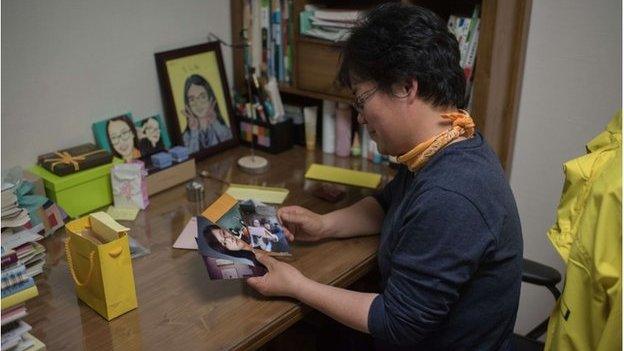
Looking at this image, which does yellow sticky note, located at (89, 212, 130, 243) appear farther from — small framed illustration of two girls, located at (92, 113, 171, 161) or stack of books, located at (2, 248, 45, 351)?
small framed illustration of two girls, located at (92, 113, 171, 161)

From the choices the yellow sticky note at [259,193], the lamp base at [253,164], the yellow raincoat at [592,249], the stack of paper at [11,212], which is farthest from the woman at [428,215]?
the lamp base at [253,164]

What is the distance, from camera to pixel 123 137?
175 cm

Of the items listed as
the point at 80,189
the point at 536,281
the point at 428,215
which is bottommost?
the point at 536,281

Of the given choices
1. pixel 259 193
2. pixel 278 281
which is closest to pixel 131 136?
pixel 259 193

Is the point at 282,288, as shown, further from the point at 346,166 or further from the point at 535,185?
the point at 535,185

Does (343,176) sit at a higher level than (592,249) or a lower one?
lower

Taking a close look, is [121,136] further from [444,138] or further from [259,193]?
[444,138]

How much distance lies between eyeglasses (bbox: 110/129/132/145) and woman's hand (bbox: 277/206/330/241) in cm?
59

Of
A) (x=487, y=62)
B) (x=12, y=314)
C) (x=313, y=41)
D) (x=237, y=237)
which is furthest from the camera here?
(x=313, y=41)

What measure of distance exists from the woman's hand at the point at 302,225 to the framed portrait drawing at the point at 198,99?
582 mm

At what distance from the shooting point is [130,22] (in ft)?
5.68

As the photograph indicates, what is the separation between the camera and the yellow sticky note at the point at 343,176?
5.85 feet

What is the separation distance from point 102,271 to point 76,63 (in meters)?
0.77

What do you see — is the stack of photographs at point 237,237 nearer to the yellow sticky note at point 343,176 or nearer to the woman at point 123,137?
the yellow sticky note at point 343,176
